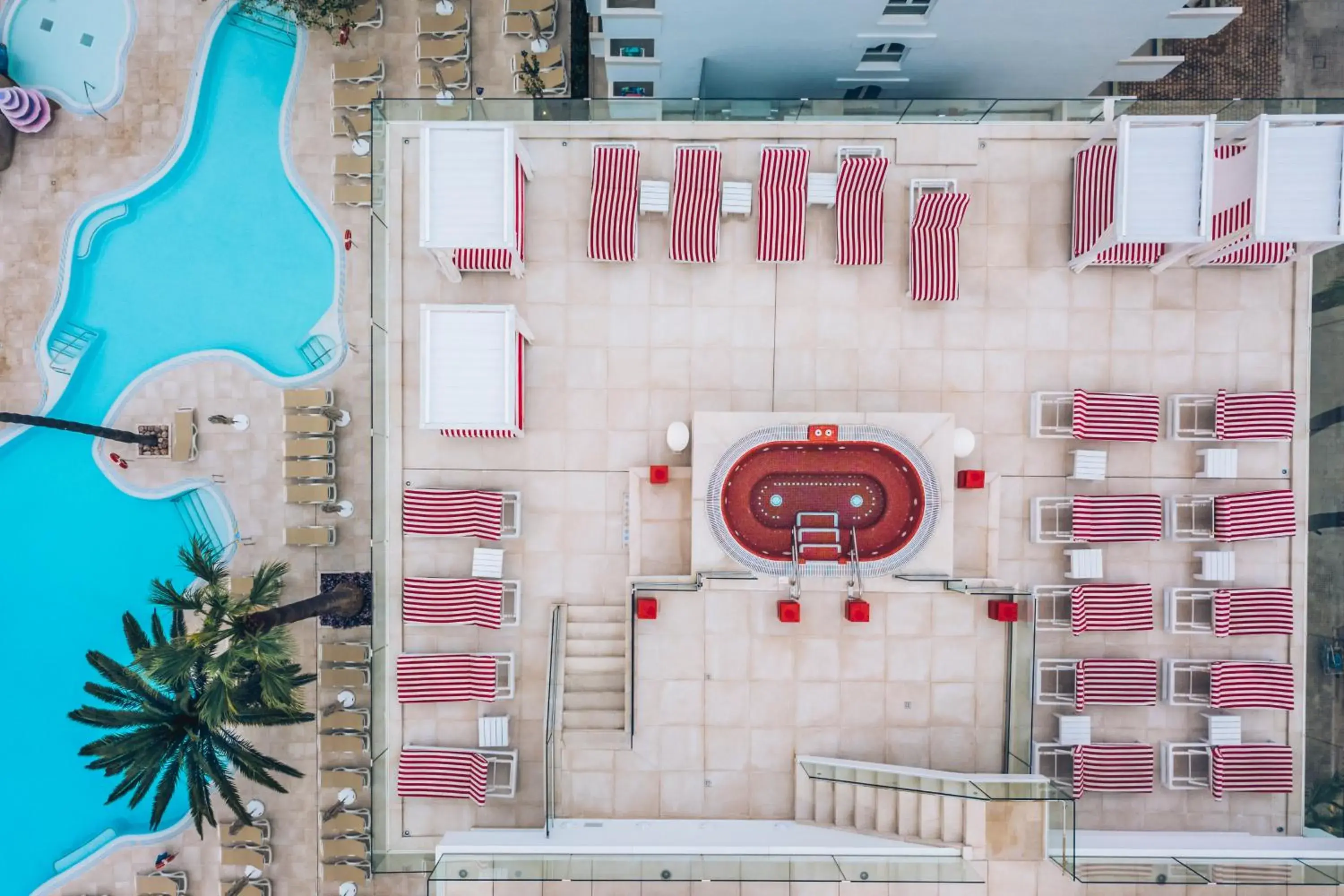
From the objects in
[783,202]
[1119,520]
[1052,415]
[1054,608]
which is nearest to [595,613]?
[783,202]

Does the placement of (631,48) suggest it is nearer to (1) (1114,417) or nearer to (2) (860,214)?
(2) (860,214)

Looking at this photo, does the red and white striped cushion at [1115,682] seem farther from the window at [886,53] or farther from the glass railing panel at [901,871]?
the window at [886,53]

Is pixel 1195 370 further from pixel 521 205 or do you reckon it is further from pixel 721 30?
pixel 521 205

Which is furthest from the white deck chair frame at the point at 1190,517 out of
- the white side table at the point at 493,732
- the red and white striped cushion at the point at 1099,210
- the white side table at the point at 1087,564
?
the white side table at the point at 493,732

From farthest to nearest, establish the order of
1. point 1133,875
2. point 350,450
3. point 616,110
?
point 350,450
point 616,110
point 1133,875

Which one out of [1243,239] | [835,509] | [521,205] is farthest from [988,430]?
[521,205]

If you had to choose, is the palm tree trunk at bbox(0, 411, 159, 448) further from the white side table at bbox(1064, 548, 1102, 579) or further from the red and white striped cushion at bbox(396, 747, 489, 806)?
the white side table at bbox(1064, 548, 1102, 579)
